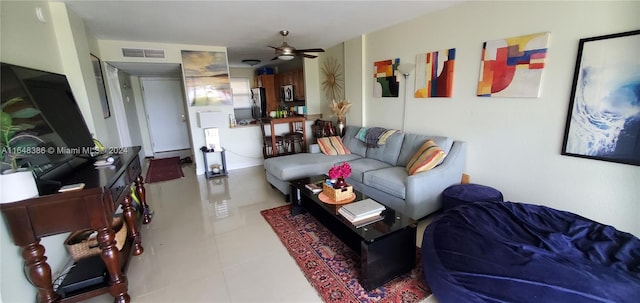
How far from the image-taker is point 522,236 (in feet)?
5.47

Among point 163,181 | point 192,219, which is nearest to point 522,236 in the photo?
point 192,219

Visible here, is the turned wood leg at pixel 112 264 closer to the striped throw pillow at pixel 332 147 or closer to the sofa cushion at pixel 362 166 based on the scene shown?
the sofa cushion at pixel 362 166

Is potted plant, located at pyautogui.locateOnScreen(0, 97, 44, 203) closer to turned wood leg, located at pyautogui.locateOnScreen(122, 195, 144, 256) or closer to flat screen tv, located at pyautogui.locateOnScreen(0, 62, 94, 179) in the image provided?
flat screen tv, located at pyautogui.locateOnScreen(0, 62, 94, 179)

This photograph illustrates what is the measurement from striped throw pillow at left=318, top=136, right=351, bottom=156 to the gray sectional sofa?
93 mm

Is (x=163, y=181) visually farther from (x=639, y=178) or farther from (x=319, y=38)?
(x=639, y=178)

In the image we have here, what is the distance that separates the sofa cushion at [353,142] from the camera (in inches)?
155

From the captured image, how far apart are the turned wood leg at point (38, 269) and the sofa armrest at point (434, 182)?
272 cm

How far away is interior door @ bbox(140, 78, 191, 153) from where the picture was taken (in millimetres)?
6626

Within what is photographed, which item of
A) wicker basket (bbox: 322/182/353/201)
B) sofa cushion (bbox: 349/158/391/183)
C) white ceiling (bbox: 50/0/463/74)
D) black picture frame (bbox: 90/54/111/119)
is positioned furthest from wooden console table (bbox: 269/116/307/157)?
wicker basket (bbox: 322/182/353/201)

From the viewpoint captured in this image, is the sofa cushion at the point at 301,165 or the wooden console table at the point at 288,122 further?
the wooden console table at the point at 288,122

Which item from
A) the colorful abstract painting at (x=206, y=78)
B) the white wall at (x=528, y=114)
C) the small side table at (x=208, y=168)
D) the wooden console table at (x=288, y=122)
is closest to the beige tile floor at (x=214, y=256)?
the small side table at (x=208, y=168)

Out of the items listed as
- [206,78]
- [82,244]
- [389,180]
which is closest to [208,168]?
[206,78]

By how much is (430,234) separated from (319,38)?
3550 mm

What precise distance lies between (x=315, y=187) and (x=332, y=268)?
2.72 feet
